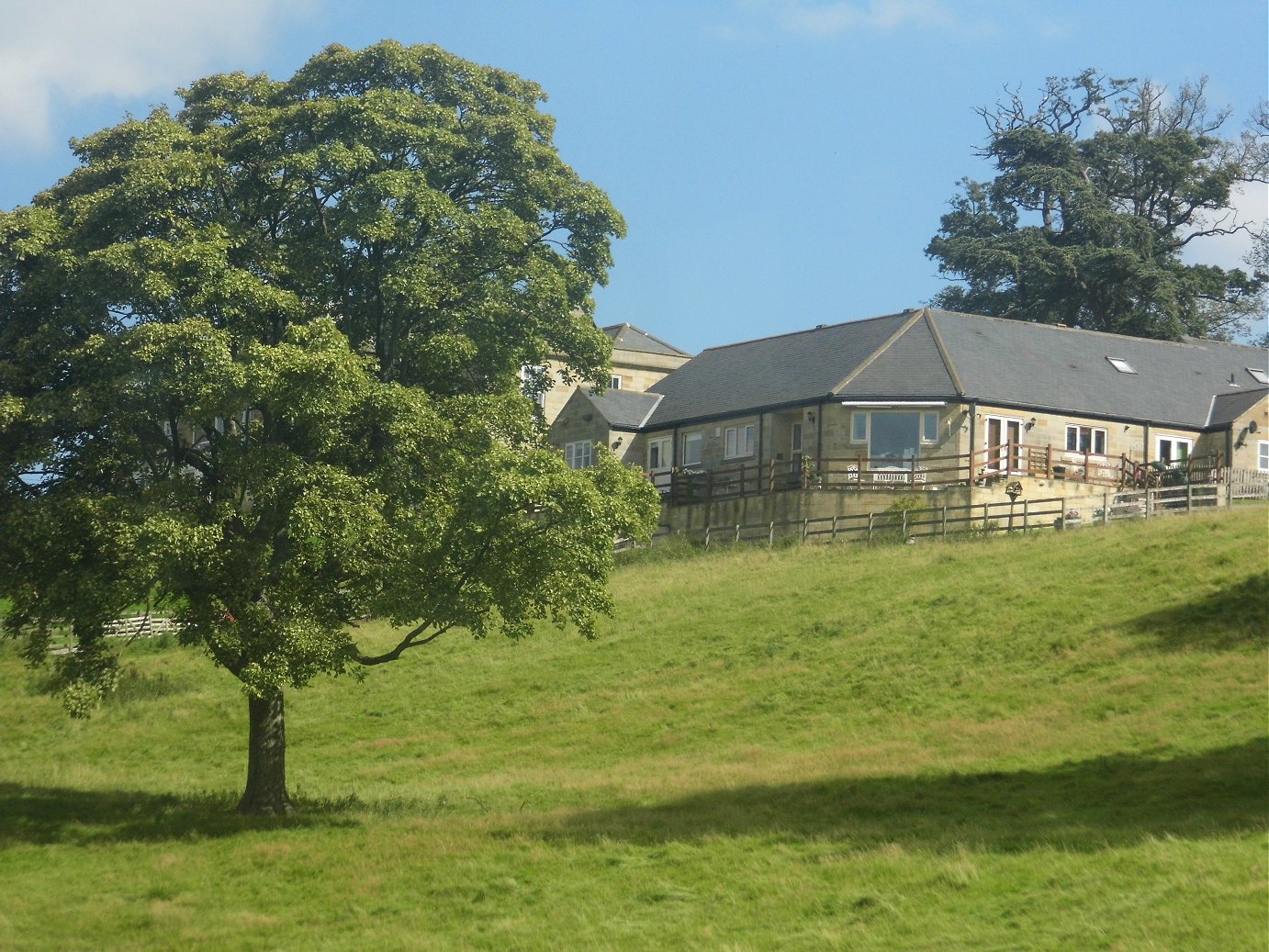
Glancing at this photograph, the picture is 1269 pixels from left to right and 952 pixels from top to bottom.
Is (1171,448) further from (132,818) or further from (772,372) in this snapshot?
(132,818)

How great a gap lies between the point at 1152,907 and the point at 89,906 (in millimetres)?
14112

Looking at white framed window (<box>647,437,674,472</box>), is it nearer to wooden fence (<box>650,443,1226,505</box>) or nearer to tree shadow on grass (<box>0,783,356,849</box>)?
wooden fence (<box>650,443,1226,505</box>)

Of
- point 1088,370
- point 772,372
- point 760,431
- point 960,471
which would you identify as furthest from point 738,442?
point 1088,370

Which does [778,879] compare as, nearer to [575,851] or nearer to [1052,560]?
[575,851]

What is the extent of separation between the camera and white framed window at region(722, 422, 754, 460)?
191ft

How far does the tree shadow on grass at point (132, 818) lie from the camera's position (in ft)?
84.8

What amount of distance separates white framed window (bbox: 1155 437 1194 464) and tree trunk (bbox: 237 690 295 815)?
39397 millimetres

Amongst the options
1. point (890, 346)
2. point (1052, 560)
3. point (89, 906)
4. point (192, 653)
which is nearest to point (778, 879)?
point (89, 906)

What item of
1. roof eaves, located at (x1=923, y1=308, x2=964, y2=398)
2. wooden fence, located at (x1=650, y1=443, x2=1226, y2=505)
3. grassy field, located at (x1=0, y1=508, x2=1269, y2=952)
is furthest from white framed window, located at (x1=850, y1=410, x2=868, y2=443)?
grassy field, located at (x1=0, y1=508, x2=1269, y2=952)

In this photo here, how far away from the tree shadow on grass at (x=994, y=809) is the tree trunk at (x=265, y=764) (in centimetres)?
557

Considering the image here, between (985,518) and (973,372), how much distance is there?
971 centimetres

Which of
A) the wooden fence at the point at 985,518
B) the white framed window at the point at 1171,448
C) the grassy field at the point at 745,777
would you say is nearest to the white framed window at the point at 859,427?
the wooden fence at the point at 985,518

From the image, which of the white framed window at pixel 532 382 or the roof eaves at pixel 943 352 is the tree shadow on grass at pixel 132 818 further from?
the roof eaves at pixel 943 352

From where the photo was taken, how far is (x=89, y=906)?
21609 millimetres
